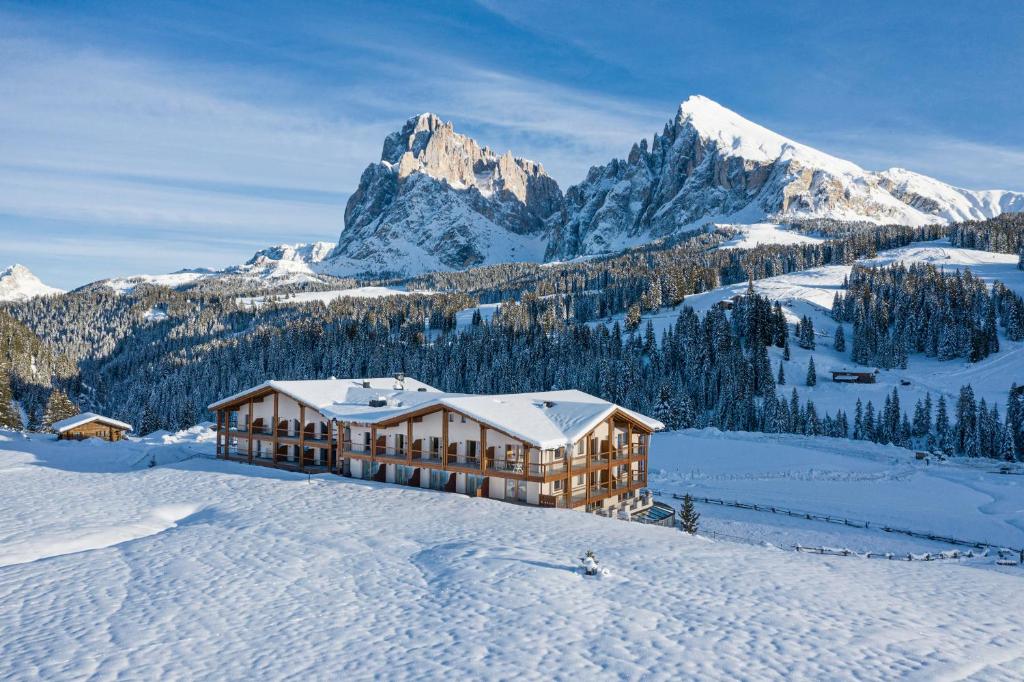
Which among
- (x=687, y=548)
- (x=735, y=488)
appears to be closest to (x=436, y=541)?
(x=687, y=548)

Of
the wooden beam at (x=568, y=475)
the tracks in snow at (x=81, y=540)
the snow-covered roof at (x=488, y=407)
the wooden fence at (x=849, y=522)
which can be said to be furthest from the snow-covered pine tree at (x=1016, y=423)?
the tracks in snow at (x=81, y=540)

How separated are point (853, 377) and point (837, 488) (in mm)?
70498

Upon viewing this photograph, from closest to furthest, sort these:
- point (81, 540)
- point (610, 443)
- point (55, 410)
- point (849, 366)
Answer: point (81, 540)
point (610, 443)
point (55, 410)
point (849, 366)

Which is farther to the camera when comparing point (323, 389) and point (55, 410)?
point (55, 410)

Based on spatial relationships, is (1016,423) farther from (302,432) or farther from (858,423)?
(302,432)

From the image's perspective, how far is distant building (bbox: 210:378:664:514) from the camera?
34.3m

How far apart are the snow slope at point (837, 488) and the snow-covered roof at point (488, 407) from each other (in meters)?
11.0

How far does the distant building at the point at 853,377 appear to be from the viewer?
374 ft

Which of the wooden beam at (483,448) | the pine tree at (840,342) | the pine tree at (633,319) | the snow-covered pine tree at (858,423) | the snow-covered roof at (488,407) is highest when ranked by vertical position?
the pine tree at (633,319)

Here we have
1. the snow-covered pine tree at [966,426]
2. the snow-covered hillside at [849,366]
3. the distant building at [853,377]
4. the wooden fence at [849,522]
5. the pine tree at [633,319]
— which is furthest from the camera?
the pine tree at [633,319]

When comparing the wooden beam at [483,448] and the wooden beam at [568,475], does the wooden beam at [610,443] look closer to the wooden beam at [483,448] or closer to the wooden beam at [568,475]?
the wooden beam at [568,475]

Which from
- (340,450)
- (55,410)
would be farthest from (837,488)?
(55,410)

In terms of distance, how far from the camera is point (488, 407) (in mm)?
35969

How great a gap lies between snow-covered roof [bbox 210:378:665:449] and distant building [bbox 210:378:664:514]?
2.6 inches
